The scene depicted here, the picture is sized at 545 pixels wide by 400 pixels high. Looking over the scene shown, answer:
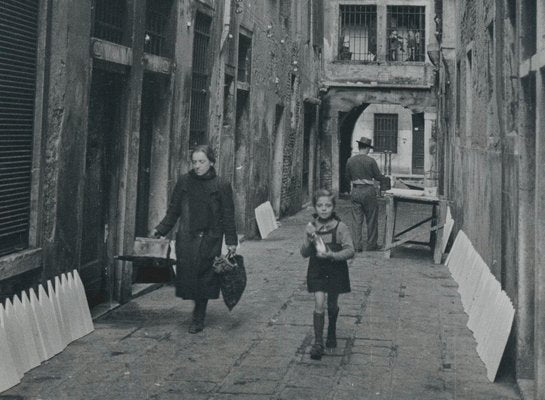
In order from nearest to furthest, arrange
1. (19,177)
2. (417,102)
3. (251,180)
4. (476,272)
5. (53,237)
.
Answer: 1. (19,177)
2. (53,237)
3. (476,272)
4. (251,180)
5. (417,102)

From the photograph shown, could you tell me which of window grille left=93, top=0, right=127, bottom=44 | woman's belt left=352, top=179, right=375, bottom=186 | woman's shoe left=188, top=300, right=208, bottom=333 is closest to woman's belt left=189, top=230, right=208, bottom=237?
woman's shoe left=188, top=300, right=208, bottom=333

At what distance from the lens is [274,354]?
6.39 m

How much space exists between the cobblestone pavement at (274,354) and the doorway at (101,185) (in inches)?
19.3

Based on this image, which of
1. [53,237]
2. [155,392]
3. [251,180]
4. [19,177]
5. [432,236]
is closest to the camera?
[155,392]

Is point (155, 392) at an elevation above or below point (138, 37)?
below

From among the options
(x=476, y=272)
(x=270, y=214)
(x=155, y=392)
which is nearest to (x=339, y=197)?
(x=270, y=214)

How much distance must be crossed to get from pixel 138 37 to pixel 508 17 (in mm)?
4073

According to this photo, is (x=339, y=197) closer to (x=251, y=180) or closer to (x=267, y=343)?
(x=251, y=180)

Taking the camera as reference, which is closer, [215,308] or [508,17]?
[508,17]

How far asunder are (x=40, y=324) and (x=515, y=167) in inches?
151

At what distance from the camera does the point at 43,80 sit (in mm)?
6410

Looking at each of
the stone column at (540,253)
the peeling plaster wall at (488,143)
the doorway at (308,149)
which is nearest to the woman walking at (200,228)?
the peeling plaster wall at (488,143)

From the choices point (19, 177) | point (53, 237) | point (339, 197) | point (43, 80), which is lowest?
point (339, 197)

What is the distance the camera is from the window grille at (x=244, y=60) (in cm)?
1390
